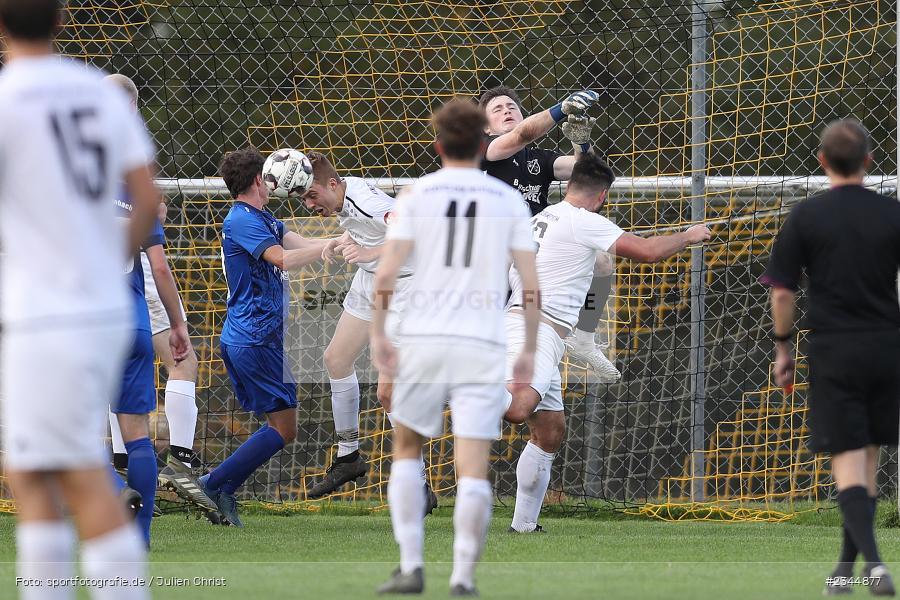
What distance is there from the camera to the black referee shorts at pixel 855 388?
4598 mm

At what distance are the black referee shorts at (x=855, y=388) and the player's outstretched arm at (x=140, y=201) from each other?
2523mm

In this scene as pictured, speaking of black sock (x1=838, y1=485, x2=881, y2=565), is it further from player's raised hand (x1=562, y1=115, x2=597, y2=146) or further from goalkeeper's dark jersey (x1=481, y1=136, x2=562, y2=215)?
goalkeeper's dark jersey (x1=481, y1=136, x2=562, y2=215)

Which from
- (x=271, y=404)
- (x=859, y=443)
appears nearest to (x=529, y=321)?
(x=859, y=443)

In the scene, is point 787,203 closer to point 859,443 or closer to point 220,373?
point 220,373

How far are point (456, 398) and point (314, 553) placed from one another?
216cm

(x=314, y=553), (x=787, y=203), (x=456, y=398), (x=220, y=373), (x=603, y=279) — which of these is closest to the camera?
(x=456, y=398)

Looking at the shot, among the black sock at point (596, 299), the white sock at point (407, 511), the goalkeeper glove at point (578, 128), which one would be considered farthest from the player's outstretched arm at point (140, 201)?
the black sock at point (596, 299)

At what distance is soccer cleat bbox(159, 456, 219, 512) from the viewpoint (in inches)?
282

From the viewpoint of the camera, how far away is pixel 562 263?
718cm

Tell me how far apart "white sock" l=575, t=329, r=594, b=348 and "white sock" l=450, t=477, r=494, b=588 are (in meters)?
3.93

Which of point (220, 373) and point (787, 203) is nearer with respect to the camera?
point (787, 203)

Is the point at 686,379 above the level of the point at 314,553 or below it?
above

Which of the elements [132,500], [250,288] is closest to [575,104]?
[250,288]

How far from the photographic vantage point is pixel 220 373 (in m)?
10.9
